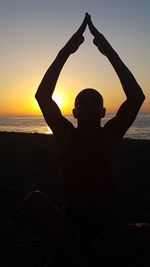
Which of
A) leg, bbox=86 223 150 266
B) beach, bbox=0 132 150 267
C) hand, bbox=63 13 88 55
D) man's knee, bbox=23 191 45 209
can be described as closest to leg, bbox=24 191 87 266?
man's knee, bbox=23 191 45 209

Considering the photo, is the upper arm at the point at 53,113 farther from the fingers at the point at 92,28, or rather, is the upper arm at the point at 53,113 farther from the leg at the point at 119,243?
the leg at the point at 119,243

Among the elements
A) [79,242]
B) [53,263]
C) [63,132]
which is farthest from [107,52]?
[53,263]

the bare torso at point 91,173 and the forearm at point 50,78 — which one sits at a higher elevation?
the forearm at point 50,78

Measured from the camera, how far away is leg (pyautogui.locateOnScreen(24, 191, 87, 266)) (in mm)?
4156

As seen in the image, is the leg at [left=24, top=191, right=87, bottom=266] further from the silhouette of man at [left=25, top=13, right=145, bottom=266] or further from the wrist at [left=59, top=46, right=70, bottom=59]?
the wrist at [left=59, top=46, right=70, bottom=59]

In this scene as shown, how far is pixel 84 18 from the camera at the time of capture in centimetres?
484

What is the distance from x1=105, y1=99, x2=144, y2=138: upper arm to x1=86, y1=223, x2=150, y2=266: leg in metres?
0.87

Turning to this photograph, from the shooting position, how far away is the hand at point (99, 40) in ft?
15.2

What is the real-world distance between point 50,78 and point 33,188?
5.46m

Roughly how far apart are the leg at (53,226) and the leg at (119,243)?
7.8 inches

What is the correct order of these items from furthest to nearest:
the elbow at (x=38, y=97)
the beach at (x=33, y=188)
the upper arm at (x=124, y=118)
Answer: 1. the beach at (x=33, y=188)
2. the elbow at (x=38, y=97)
3. the upper arm at (x=124, y=118)

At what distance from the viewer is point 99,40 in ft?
15.4

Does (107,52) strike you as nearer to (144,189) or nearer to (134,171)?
(144,189)

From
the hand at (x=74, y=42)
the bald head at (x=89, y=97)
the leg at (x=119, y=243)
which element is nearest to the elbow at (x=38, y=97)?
the bald head at (x=89, y=97)
